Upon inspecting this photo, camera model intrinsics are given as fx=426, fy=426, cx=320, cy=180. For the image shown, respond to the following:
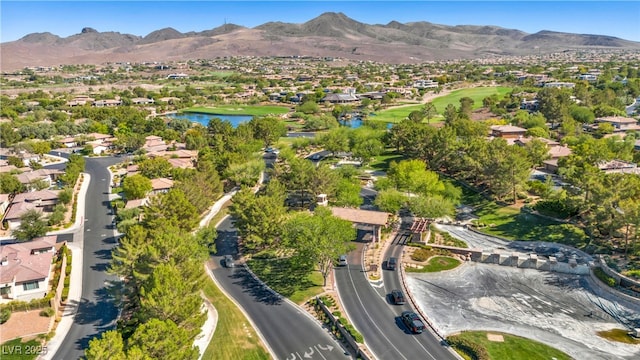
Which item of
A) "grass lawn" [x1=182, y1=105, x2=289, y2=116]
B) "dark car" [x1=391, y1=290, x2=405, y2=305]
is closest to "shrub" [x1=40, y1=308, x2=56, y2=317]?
"dark car" [x1=391, y1=290, x2=405, y2=305]

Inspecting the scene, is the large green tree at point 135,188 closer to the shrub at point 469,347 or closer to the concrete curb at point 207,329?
the concrete curb at point 207,329

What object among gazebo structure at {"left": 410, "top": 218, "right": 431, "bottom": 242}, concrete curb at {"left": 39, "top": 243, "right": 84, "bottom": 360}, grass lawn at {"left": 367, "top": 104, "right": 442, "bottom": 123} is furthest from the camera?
grass lawn at {"left": 367, "top": 104, "right": 442, "bottom": 123}

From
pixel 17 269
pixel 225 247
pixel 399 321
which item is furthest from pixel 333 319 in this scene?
pixel 17 269

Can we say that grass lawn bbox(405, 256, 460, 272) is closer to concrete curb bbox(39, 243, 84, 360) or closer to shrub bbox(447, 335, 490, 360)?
shrub bbox(447, 335, 490, 360)

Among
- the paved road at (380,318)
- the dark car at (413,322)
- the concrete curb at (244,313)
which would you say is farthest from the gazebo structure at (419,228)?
the concrete curb at (244,313)

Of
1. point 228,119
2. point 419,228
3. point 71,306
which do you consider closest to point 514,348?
point 419,228

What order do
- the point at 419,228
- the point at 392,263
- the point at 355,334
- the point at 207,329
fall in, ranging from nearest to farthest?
the point at 355,334
the point at 207,329
the point at 392,263
the point at 419,228

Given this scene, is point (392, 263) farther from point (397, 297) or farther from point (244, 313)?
point (244, 313)
